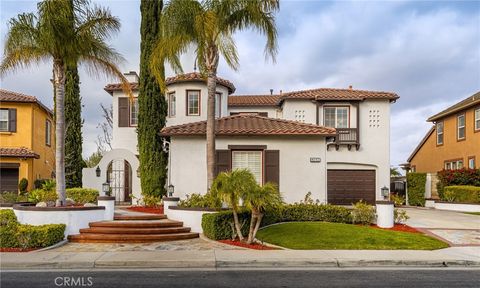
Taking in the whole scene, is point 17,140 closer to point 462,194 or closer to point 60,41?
point 60,41

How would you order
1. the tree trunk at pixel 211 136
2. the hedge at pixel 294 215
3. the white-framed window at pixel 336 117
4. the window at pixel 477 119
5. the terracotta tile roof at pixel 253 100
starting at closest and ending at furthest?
the hedge at pixel 294 215 < the tree trunk at pixel 211 136 < the white-framed window at pixel 336 117 < the window at pixel 477 119 < the terracotta tile roof at pixel 253 100

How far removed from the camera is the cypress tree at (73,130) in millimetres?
22016

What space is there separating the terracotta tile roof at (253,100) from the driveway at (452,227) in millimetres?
12477

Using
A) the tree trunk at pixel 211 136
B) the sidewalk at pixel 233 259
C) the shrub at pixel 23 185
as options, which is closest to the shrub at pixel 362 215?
the sidewalk at pixel 233 259

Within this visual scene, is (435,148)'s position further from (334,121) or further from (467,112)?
(334,121)

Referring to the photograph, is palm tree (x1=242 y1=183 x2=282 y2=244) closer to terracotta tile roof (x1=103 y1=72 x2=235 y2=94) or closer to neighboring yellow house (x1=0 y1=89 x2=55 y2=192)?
terracotta tile roof (x1=103 y1=72 x2=235 y2=94)

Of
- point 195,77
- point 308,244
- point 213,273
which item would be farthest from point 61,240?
point 195,77

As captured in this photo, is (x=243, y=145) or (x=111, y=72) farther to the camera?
(x=243, y=145)

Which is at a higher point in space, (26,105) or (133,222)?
(26,105)

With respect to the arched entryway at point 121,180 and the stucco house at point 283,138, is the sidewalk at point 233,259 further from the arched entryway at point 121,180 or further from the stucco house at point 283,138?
the arched entryway at point 121,180

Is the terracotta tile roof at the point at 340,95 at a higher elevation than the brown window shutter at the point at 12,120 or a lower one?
higher

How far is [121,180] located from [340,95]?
13.7 meters

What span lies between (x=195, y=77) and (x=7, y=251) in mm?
14369

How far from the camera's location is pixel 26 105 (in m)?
25.5
